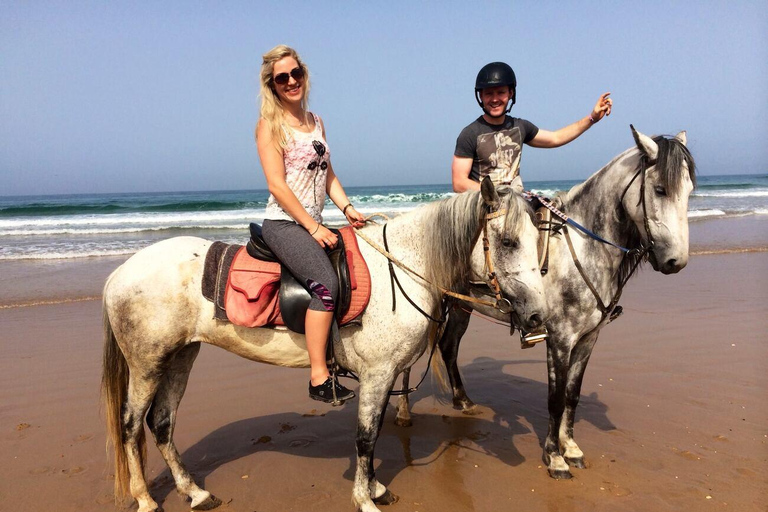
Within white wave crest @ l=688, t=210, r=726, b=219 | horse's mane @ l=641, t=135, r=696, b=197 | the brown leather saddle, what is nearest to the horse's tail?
the brown leather saddle

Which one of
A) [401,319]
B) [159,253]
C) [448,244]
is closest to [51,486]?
[159,253]

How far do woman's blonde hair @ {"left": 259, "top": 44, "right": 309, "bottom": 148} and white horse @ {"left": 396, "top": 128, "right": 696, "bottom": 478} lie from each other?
1.77 metres

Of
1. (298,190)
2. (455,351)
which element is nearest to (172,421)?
(298,190)

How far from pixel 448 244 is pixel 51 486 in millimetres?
2973

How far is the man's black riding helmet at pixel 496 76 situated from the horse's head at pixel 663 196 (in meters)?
0.97

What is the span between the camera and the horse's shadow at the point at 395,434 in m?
3.60

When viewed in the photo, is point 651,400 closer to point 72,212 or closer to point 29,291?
point 29,291

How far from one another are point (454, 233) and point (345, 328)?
2.58ft

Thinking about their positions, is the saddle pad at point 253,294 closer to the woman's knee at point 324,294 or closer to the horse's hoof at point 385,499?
the woman's knee at point 324,294

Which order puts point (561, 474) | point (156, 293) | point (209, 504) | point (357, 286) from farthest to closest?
1. point (561, 474)
2. point (209, 504)
3. point (156, 293)
4. point (357, 286)

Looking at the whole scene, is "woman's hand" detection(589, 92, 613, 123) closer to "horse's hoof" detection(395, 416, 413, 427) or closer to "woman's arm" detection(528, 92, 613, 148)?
"woman's arm" detection(528, 92, 613, 148)

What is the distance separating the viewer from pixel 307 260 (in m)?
2.60

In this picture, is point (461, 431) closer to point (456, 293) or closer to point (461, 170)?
point (456, 293)

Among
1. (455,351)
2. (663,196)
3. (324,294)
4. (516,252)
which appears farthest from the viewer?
(455,351)
